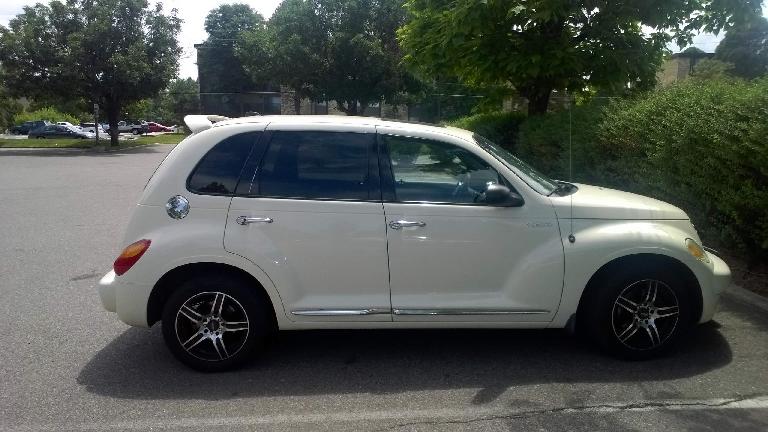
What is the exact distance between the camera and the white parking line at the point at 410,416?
376cm

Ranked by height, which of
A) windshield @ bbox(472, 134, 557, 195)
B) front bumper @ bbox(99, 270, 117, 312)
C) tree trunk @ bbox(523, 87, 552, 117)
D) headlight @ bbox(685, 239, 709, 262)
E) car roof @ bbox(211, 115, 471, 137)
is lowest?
front bumper @ bbox(99, 270, 117, 312)

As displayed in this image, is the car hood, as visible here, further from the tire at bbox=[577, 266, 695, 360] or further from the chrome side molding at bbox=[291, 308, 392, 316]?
the chrome side molding at bbox=[291, 308, 392, 316]

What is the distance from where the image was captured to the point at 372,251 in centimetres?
432

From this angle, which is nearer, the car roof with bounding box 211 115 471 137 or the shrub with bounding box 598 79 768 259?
the car roof with bounding box 211 115 471 137

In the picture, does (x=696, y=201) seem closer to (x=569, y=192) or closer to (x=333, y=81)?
(x=569, y=192)

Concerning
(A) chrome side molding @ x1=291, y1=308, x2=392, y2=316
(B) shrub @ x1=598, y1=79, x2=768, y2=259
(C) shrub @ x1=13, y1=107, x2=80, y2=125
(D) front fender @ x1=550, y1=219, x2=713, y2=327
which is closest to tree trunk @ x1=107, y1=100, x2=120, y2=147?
(B) shrub @ x1=598, y1=79, x2=768, y2=259

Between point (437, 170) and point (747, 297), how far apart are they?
3292 millimetres

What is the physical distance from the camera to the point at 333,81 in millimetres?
32250

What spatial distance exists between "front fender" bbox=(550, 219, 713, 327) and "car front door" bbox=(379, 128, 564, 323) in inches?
3.1

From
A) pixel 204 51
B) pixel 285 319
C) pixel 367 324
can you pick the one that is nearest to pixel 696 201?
pixel 367 324

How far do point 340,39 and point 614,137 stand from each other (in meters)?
24.8

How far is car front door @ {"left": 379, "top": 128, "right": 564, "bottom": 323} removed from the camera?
4.34 meters

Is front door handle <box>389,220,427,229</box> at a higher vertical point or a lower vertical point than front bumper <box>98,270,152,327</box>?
higher

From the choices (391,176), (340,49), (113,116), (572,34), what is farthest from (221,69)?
(391,176)
